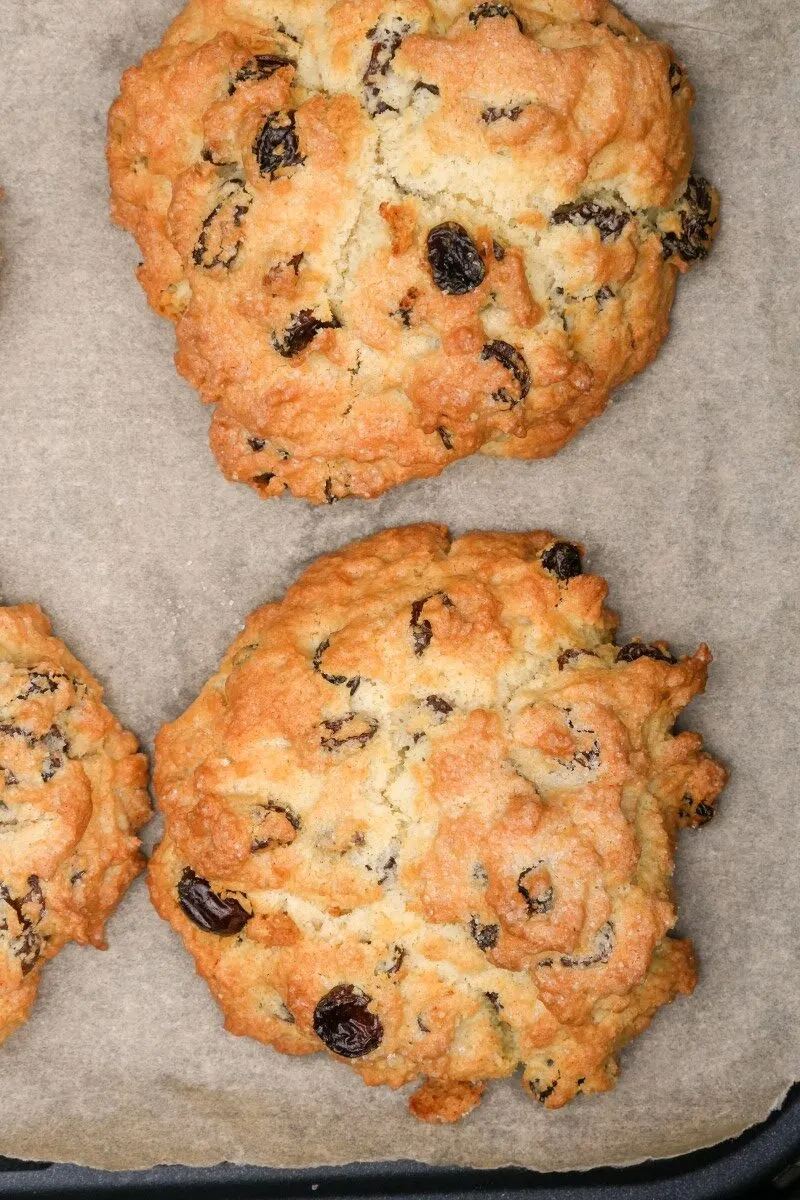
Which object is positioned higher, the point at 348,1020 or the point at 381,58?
the point at 381,58

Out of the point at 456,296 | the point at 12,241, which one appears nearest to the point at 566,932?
the point at 456,296

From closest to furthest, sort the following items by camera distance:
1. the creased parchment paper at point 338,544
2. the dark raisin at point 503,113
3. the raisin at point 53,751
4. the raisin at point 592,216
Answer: the dark raisin at point 503,113, the raisin at point 592,216, the raisin at point 53,751, the creased parchment paper at point 338,544

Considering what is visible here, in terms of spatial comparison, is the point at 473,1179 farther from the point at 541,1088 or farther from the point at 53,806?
the point at 53,806

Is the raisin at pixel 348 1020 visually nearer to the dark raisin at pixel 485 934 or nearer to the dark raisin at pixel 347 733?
the dark raisin at pixel 485 934

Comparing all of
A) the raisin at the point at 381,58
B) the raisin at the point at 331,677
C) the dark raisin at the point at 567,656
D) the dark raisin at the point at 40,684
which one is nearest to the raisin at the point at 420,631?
the raisin at the point at 331,677

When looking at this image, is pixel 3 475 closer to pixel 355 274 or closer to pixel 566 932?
pixel 355 274

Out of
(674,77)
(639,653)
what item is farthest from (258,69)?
(639,653)

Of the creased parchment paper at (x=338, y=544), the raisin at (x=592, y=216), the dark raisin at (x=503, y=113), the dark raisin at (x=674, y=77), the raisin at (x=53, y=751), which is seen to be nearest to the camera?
the dark raisin at (x=503, y=113)

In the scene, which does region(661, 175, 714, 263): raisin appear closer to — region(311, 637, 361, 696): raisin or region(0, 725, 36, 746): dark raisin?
region(311, 637, 361, 696): raisin
